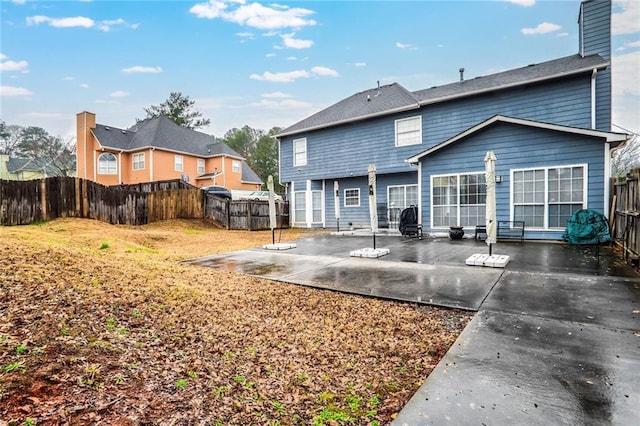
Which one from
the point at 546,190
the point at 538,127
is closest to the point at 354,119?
the point at 538,127

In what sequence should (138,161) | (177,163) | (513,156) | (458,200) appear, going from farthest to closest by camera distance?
(177,163)
(138,161)
(458,200)
(513,156)

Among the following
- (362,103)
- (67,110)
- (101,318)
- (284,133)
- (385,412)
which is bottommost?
(385,412)

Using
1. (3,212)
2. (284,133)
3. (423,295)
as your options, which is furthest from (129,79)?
(423,295)

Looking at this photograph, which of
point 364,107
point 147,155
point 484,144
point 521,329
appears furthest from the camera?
point 147,155

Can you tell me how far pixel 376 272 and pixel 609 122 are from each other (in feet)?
34.9

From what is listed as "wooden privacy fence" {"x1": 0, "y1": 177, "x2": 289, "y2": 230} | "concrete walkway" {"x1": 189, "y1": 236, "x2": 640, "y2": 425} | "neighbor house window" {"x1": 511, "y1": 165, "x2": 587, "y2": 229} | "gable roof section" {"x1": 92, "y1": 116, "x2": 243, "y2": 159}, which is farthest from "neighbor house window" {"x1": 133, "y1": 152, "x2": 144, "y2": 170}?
"neighbor house window" {"x1": 511, "y1": 165, "x2": 587, "y2": 229}

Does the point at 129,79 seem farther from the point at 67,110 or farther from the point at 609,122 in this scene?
the point at 609,122

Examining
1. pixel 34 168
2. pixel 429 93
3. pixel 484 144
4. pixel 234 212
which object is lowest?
pixel 234 212

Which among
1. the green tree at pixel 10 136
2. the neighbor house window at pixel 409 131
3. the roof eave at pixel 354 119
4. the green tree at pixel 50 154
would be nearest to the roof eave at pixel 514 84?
the roof eave at pixel 354 119

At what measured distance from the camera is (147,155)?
23219 mm

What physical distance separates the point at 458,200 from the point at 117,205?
14073 millimetres

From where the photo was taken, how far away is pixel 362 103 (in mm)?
16266

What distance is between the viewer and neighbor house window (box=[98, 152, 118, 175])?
23.2 meters

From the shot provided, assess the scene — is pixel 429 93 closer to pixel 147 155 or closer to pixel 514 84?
pixel 514 84
